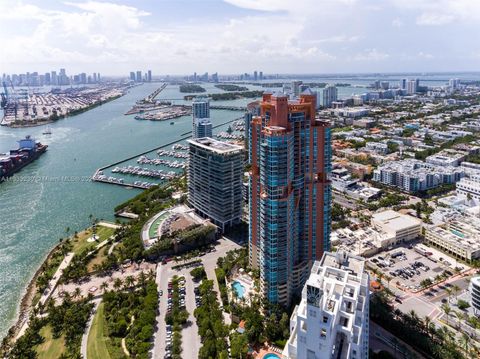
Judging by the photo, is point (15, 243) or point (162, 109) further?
point (162, 109)

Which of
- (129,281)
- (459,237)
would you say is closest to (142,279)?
(129,281)

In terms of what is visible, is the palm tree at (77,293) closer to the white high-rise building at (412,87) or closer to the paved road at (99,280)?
the paved road at (99,280)

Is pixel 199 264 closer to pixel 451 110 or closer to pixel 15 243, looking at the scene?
pixel 15 243

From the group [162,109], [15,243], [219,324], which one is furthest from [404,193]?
[162,109]

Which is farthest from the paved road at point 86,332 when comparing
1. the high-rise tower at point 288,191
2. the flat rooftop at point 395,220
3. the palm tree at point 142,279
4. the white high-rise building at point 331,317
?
the flat rooftop at point 395,220

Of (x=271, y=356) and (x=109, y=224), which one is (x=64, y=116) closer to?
(x=109, y=224)

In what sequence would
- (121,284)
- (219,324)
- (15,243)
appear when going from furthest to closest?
1. (15,243)
2. (121,284)
3. (219,324)

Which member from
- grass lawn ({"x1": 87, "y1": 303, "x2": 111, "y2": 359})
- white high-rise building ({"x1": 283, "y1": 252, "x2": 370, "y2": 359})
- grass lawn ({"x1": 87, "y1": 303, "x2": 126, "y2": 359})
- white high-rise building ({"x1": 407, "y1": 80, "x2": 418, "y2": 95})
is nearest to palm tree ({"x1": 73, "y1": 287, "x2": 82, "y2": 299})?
grass lawn ({"x1": 87, "y1": 303, "x2": 111, "y2": 359})

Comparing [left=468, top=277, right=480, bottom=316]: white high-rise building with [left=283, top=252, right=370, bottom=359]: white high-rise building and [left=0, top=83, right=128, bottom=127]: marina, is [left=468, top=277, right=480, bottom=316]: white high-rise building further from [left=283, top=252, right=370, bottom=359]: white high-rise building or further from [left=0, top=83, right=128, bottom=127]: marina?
[left=0, top=83, right=128, bottom=127]: marina
